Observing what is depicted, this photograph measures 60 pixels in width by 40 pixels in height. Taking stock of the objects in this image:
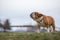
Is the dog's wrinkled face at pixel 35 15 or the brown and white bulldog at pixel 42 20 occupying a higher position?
the dog's wrinkled face at pixel 35 15

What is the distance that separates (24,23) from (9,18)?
13 centimetres

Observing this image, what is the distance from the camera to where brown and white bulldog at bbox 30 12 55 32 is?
4.18ft

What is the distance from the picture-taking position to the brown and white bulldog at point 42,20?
1.27 meters

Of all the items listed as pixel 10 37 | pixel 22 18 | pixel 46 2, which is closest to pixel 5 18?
pixel 22 18

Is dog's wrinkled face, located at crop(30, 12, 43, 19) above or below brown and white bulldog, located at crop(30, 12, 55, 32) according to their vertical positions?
above

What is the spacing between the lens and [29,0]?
4.49ft

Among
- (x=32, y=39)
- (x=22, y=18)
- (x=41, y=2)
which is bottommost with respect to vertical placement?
(x=32, y=39)

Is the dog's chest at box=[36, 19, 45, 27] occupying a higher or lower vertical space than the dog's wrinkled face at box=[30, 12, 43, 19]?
lower

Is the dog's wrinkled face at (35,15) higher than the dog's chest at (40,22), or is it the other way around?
the dog's wrinkled face at (35,15)

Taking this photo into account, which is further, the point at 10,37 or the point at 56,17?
the point at 56,17

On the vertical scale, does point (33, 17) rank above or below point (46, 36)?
above

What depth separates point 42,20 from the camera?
4.25 ft

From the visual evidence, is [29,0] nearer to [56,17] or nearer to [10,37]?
[56,17]

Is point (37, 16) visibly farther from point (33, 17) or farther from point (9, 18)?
point (9, 18)
